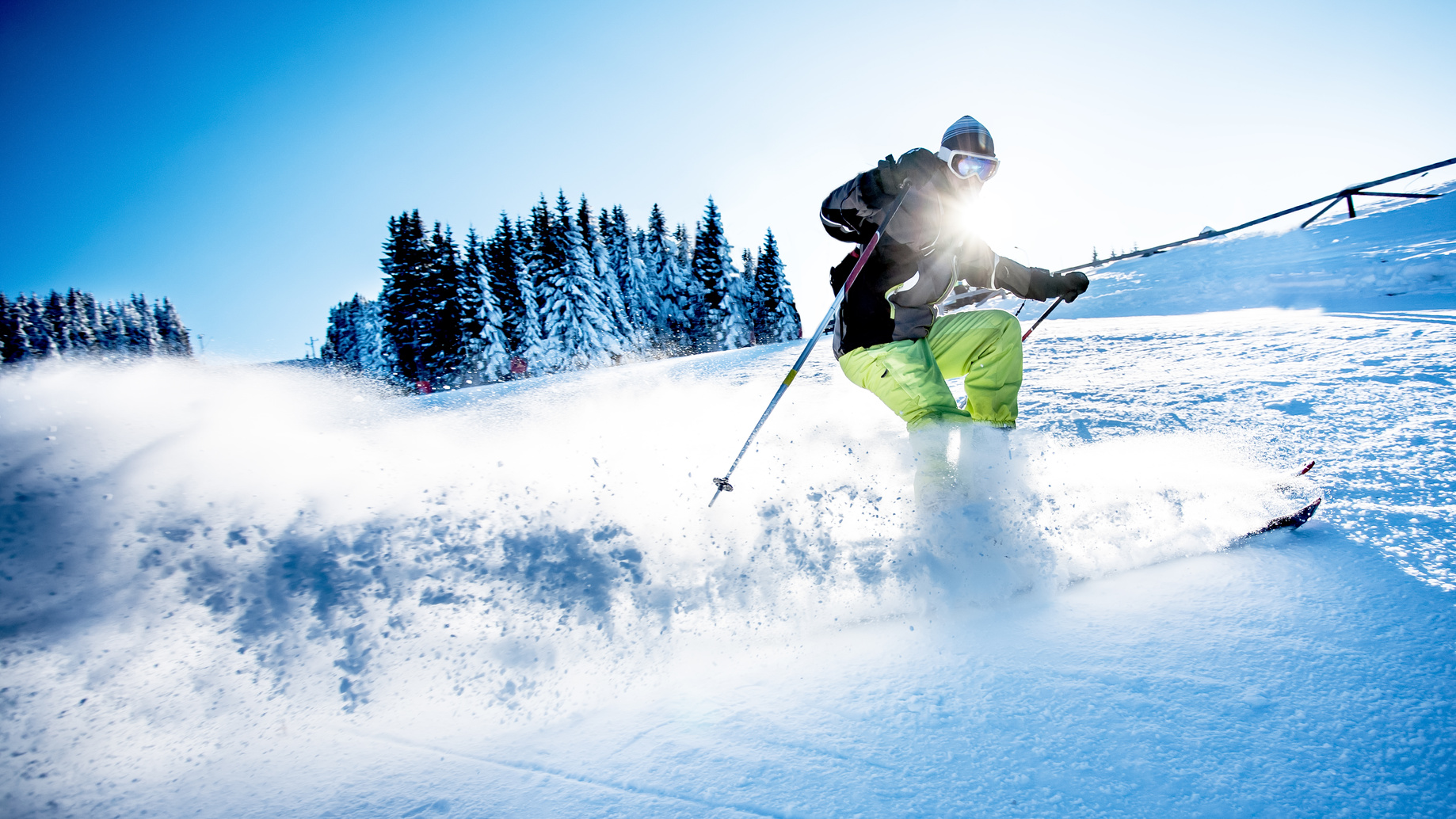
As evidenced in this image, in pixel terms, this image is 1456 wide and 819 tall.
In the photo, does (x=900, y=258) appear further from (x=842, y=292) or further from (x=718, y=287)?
(x=718, y=287)

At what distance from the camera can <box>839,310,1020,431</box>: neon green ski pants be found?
280cm

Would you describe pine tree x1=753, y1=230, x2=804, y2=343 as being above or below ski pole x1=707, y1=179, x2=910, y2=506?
above

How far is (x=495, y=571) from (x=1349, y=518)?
3367 mm

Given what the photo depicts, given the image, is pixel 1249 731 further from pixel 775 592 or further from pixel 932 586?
pixel 775 592

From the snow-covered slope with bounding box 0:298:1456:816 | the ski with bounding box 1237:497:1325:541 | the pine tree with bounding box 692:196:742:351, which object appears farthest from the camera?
the pine tree with bounding box 692:196:742:351

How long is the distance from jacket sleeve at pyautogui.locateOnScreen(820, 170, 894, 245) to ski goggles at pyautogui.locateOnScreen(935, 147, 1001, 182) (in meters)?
0.37

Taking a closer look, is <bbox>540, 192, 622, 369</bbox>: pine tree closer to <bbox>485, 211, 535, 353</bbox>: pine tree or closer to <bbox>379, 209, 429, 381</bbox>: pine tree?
<bbox>485, 211, 535, 353</bbox>: pine tree

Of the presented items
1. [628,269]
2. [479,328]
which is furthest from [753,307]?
[479,328]

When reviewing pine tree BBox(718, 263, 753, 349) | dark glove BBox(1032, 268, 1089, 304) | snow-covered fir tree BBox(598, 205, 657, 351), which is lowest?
dark glove BBox(1032, 268, 1089, 304)

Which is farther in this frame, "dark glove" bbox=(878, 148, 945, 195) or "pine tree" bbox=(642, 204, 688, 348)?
"pine tree" bbox=(642, 204, 688, 348)

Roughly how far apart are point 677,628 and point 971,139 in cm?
277

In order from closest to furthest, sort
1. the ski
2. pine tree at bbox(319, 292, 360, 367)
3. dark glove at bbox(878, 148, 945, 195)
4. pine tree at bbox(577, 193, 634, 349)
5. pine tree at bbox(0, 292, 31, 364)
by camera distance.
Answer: the ski
dark glove at bbox(878, 148, 945, 195)
pine tree at bbox(577, 193, 634, 349)
pine tree at bbox(0, 292, 31, 364)
pine tree at bbox(319, 292, 360, 367)

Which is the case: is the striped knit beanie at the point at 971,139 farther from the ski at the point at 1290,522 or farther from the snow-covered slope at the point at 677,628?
the ski at the point at 1290,522

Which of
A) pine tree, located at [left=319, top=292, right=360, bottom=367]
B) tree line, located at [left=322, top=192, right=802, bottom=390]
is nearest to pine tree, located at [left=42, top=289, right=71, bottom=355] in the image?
pine tree, located at [left=319, top=292, right=360, bottom=367]
